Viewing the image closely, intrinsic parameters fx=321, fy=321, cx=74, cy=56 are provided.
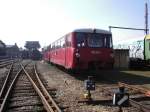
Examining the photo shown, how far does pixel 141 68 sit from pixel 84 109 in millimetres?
18466

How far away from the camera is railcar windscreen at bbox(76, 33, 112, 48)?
57.3 feet

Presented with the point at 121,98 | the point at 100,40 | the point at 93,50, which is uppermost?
the point at 100,40

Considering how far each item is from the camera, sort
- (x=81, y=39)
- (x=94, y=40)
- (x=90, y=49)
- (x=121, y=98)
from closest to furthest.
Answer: (x=121, y=98) < (x=90, y=49) < (x=81, y=39) < (x=94, y=40)

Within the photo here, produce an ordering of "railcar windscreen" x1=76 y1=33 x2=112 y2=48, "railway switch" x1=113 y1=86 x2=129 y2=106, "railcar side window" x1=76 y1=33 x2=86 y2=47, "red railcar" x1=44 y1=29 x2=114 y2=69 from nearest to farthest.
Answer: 1. "railway switch" x1=113 y1=86 x2=129 y2=106
2. "red railcar" x1=44 y1=29 x2=114 y2=69
3. "railcar side window" x1=76 y1=33 x2=86 y2=47
4. "railcar windscreen" x1=76 y1=33 x2=112 y2=48

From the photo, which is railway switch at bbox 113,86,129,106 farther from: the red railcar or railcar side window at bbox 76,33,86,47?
railcar side window at bbox 76,33,86,47

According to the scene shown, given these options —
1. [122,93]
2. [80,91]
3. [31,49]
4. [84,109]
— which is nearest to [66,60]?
[80,91]

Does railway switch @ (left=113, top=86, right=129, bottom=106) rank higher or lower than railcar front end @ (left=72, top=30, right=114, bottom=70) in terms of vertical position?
lower

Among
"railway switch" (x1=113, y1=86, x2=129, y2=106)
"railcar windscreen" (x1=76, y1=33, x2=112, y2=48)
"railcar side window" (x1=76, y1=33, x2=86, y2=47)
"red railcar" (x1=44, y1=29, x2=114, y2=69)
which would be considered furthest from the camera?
"railcar windscreen" (x1=76, y1=33, x2=112, y2=48)

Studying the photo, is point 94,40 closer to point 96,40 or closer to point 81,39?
point 96,40

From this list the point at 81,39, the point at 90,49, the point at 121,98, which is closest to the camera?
the point at 121,98

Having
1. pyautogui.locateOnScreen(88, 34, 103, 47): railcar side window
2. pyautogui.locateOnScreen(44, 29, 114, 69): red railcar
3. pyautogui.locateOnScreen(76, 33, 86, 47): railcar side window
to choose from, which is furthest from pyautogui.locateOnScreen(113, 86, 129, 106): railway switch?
pyautogui.locateOnScreen(88, 34, 103, 47): railcar side window

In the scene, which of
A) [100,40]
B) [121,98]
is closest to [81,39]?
[100,40]

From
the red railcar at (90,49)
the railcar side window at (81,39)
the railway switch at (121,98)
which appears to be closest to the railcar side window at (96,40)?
the red railcar at (90,49)

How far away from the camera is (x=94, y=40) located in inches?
700
